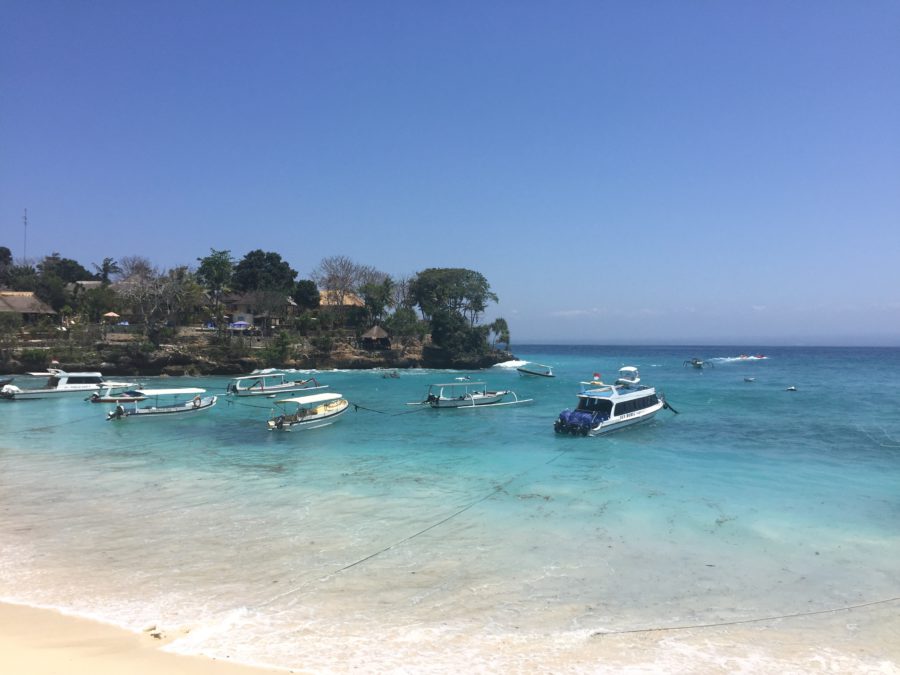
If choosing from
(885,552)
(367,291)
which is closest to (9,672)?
(885,552)

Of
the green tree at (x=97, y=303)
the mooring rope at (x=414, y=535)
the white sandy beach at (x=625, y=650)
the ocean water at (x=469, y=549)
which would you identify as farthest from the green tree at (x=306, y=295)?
the white sandy beach at (x=625, y=650)

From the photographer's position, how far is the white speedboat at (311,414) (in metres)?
27.8

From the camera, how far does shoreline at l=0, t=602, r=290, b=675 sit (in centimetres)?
689

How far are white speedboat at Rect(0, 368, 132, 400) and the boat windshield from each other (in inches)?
Result: 1363

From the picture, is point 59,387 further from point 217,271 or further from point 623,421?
point 623,421

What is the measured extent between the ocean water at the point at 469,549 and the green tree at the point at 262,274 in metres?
55.3

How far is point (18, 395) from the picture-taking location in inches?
1548

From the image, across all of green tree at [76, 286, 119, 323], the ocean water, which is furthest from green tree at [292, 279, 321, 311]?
the ocean water

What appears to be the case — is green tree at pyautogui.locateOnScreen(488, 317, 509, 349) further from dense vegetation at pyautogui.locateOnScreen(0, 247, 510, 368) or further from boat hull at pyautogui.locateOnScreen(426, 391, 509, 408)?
boat hull at pyautogui.locateOnScreen(426, 391, 509, 408)

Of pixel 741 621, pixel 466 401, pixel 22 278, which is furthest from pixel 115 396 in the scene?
pixel 22 278

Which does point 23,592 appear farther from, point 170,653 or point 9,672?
point 170,653

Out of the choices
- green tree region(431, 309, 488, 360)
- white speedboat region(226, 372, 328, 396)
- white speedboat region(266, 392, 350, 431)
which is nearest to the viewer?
white speedboat region(266, 392, 350, 431)

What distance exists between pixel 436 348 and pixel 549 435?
50.8 m

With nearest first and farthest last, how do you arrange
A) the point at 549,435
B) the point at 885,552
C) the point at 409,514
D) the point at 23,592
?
the point at 23,592
the point at 885,552
the point at 409,514
the point at 549,435
